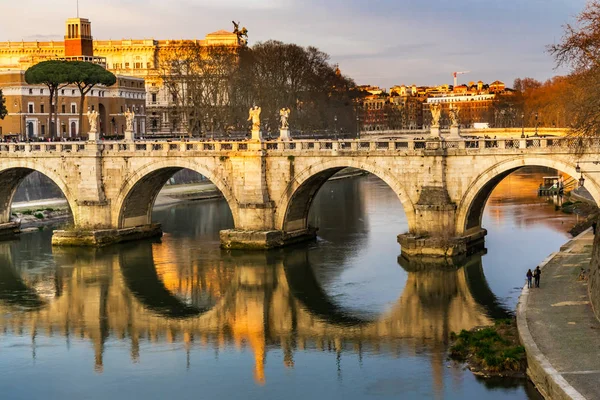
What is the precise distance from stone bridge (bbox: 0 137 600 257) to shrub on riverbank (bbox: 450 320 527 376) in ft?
31.5

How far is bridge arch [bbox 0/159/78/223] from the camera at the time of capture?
46.7m

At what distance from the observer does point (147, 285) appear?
122 ft

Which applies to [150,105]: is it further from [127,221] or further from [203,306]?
[203,306]

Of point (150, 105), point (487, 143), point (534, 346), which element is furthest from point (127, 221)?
point (150, 105)

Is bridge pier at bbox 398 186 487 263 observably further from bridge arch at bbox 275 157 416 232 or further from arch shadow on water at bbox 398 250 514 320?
bridge arch at bbox 275 157 416 232

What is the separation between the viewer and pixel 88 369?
2609 cm

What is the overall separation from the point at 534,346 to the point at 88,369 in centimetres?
1121

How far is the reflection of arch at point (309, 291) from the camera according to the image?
31.2 metres

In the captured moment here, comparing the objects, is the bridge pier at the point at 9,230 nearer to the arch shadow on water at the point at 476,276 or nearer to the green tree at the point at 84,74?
the arch shadow on water at the point at 476,276

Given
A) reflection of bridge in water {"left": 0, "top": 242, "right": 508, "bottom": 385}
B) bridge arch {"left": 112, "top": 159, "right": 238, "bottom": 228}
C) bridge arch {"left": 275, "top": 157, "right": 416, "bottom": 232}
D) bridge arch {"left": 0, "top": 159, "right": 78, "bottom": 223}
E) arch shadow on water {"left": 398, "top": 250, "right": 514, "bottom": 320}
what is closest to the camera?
reflection of bridge in water {"left": 0, "top": 242, "right": 508, "bottom": 385}

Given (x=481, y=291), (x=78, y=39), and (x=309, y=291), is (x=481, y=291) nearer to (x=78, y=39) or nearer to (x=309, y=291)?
(x=309, y=291)

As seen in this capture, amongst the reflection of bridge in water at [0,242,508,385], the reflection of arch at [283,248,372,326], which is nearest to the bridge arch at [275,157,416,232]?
the reflection of arch at [283,248,372,326]

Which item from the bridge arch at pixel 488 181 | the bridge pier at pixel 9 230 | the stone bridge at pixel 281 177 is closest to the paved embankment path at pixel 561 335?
the bridge arch at pixel 488 181

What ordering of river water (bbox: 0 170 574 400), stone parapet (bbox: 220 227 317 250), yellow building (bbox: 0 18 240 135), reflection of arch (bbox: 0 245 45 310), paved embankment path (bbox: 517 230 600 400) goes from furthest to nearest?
yellow building (bbox: 0 18 240 135) < stone parapet (bbox: 220 227 317 250) < reflection of arch (bbox: 0 245 45 310) < river water (bbox: 0 170 574 400) < paved embankment path (bbox: 517 230 600 400)
